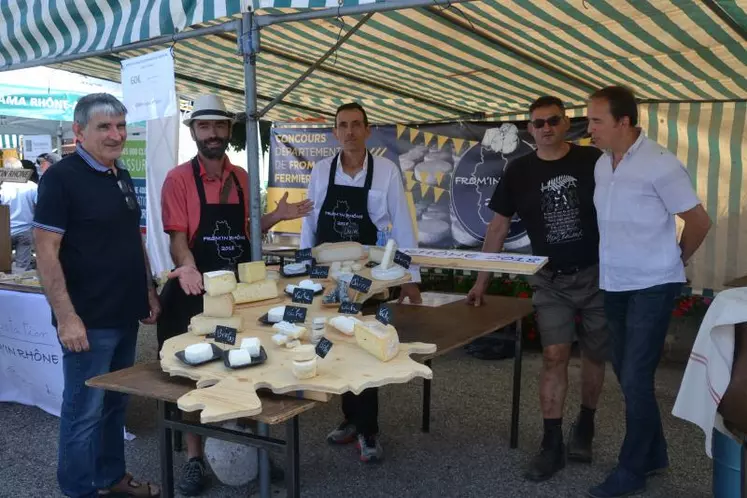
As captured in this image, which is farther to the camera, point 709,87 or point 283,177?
point 283,177

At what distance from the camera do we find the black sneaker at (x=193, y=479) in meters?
3.05

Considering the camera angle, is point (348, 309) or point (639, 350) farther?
point (639, 350)

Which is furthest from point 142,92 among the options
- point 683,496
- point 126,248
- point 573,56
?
point 683,496

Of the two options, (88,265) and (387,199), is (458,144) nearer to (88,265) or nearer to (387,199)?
(387,199)

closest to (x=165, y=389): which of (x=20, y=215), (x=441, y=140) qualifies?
(x=441, y=140)

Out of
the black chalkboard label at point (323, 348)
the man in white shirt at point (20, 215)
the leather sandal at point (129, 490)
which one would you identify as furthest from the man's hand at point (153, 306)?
the man in white shirt at point (20, 215)

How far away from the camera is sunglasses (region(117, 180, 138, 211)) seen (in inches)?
108

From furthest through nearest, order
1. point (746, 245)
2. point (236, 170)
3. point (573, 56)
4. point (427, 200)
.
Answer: point (427, 200), point (746, 245), point (573, 56), point (236, 170)

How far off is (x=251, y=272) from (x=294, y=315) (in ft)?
1.33

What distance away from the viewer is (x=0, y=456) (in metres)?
3.56

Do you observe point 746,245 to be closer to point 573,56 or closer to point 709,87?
point 709,87

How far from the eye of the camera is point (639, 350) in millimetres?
2818

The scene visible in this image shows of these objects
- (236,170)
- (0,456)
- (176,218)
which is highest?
(236,170)

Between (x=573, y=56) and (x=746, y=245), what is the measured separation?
2.17 m
